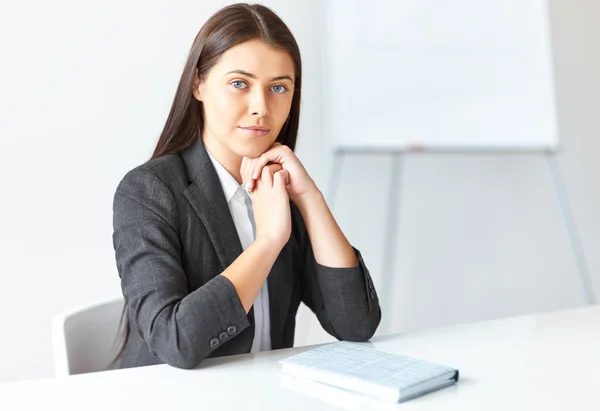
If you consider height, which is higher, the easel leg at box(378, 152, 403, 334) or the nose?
the nose

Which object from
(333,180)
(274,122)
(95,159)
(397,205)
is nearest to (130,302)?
(274,122)

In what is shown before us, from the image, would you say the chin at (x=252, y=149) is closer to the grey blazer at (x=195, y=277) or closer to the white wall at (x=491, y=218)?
the grey blazer at (x=195, y=277)

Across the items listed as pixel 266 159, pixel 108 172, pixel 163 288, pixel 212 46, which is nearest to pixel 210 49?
pixel 212 46

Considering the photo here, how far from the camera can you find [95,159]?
2.55 m

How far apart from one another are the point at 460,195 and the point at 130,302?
224 centimetres

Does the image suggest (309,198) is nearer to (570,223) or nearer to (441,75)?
(441,75)

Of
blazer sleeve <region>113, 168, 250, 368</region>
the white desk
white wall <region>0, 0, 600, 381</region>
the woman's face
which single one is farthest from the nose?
white wall <region>0, 0, 600, 381</region>

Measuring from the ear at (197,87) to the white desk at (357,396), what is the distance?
21.1 inches

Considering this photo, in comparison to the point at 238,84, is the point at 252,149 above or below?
below

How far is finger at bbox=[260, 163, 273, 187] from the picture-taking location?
4.63 feet

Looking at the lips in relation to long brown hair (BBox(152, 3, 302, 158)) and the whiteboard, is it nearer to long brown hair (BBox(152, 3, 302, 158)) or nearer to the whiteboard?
long brown hair (BBox(152, 3, 302, 158))

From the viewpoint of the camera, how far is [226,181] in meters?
1.48

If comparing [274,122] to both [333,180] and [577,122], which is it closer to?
[333,180]

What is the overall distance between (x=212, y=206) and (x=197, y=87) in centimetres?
25
